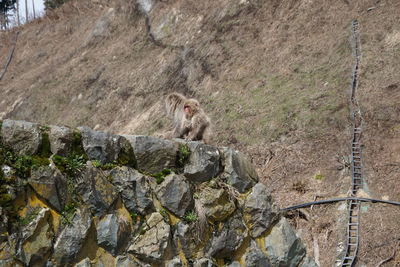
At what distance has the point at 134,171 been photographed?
6.12 m

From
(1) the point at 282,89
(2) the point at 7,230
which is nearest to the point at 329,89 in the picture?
(1) the point at 282,89

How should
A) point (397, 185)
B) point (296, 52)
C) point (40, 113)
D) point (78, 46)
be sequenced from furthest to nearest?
point (78, 46), point (40, 113), point (296, 52), point (397, 185)

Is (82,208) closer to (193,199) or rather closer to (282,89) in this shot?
(193,199)

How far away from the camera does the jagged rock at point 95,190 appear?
556cm

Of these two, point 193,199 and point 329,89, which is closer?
point 193,199

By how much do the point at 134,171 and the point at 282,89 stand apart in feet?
35.8

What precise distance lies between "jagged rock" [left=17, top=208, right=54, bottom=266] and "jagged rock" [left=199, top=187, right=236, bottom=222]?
210 centimetres

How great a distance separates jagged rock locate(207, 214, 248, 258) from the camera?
257 inches

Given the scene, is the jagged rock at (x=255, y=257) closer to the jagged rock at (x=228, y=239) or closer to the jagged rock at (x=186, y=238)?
the jagged rock at (x=228, y=239)

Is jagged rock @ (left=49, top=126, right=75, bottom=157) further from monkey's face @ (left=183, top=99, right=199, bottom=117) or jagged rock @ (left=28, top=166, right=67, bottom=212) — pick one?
monkey's face @ (left=183, top=99, right=199, bottom=117)

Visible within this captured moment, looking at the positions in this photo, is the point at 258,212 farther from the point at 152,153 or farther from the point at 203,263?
the point at 152,153

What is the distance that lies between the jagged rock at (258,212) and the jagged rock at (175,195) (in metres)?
0.95

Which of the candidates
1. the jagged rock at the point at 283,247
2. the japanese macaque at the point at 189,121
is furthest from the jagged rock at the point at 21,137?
the japanese macaque at the point at 189,121

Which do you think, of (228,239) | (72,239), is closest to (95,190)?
(72,239)
